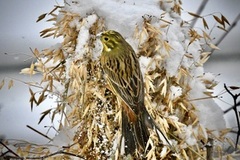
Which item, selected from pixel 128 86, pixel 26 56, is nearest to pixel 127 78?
pixel 128 86

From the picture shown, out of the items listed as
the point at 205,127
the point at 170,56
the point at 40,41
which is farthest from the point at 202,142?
the point at 40,41

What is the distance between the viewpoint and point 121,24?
0.77 meters

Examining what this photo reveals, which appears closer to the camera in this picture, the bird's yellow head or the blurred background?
the bird's yellow head

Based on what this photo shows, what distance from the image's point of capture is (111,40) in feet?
2.44

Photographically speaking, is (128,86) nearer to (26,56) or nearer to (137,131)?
(137,131)

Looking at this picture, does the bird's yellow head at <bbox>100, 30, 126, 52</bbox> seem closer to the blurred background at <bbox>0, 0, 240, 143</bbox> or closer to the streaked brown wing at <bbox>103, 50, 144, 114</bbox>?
the streaked brown wing at <bbox>103, 50, 144, 114</bbox>

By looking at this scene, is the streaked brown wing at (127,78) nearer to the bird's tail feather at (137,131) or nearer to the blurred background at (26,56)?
the bird's tail feather at (137,131)

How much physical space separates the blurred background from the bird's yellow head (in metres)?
0.33

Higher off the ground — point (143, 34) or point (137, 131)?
point (143, 34)

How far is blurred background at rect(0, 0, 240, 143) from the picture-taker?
108cm

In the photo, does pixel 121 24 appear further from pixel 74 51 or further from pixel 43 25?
pixel 43 25

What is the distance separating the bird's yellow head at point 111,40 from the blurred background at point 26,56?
333mm

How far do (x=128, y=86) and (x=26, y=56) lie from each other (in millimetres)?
399

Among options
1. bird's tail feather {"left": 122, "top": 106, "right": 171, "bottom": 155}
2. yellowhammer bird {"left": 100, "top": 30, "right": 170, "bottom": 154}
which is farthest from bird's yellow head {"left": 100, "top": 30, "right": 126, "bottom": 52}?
bird's tail feather {"left": 122, "top": 106, "right": 171, "bottom": 155}
